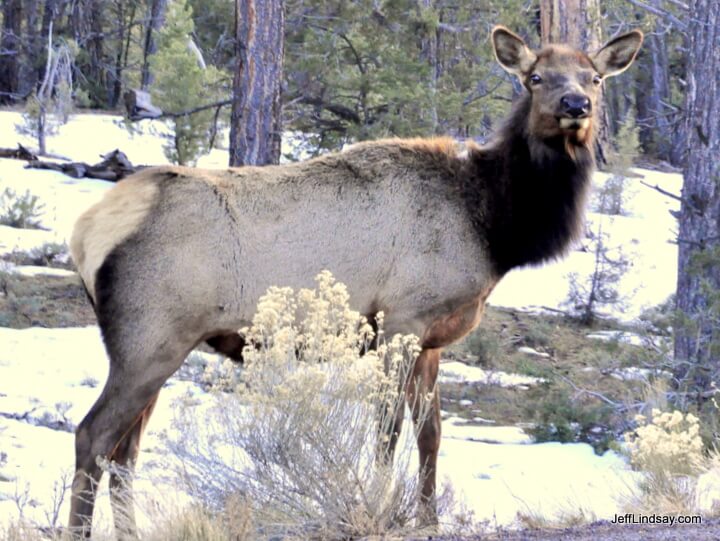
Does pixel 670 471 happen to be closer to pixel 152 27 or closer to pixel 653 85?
pixel 152 27

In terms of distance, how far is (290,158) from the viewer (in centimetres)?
1423

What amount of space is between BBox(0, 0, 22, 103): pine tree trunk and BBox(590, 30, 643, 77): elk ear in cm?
1942

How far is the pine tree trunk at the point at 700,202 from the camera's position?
9469mm

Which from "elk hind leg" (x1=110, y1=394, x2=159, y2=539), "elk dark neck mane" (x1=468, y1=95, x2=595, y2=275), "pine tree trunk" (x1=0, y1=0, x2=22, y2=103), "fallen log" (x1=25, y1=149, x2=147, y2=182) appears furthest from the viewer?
"pine tree trunk" (x1=0, y1=0, x2=22, y2=103)

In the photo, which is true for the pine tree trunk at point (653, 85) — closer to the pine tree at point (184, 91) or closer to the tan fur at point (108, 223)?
the pine tree at point (184, 91)

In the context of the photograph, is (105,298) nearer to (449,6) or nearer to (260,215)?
(260,215)

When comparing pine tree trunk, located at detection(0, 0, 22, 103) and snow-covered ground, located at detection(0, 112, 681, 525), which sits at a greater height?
pine tree trunk, located at detection(0, 0, 22, 103)

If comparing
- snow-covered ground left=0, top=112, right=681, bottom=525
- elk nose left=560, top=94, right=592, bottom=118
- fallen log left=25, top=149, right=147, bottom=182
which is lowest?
snow-covered ground left=0, top=112, right=681, bottom=525

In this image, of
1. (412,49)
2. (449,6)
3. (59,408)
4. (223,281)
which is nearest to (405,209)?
(223,281)

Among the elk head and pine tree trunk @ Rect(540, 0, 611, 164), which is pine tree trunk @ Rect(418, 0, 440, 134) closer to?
pine tree trunk @ Rect(540, 0, 611, 164)

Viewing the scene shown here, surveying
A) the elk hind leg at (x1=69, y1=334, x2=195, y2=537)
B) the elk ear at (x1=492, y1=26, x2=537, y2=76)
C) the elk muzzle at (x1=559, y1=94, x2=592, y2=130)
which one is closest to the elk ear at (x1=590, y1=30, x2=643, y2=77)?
the elk ear at (x1=492, y1=26, x2=537, y2=76)

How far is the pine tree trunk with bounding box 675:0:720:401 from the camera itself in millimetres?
9469

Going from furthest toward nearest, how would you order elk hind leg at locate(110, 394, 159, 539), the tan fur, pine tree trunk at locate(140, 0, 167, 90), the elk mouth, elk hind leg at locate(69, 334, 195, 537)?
1. pine tree trunk at locate(140, 0, 167, 90)
2. the elk mouth
3. the tan fur
4. elk hind leg at locate(69, 334, 195, 537)
5. elk hind leg at locate(110, 394, 159, 539)

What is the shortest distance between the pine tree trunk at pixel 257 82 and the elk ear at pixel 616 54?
4269 millimetres
